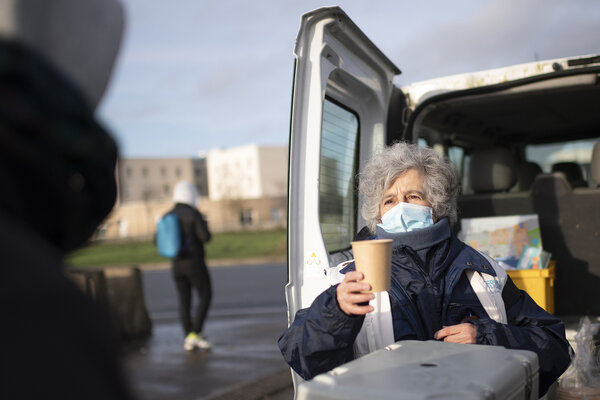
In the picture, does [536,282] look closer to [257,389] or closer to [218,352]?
[257,389]

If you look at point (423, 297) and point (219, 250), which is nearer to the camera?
point (423, 297)

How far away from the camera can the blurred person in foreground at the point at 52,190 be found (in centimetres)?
60

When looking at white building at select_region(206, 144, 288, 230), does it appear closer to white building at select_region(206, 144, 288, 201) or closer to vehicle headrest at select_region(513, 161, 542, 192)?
white building at select_region(206, 144, 288, 201)

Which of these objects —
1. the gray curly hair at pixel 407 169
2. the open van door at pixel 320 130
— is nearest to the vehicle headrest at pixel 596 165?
the open van door at pixel 320 130

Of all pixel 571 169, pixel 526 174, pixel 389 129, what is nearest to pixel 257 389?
pixel 389 129

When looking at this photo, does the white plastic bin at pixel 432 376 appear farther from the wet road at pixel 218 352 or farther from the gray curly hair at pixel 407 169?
the wet road at pixel 218 352

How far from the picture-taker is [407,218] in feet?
7.98

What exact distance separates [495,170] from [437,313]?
2.27 m

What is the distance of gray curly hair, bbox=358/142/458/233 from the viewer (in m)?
2.52

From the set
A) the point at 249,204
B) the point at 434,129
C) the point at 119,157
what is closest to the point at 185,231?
the point at 434,129

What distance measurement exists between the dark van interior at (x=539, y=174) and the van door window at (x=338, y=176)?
0.35m

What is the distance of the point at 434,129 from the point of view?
448 centimetres

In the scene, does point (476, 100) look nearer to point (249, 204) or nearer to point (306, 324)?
point (306, 324)

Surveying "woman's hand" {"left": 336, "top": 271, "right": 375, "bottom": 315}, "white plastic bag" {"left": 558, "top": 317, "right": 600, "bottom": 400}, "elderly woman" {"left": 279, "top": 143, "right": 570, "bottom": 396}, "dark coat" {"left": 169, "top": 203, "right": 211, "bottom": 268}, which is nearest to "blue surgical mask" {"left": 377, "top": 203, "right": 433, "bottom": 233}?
"elderly woman" {"left": 279, "top": 143, "right": 570, "bottom": 396}
